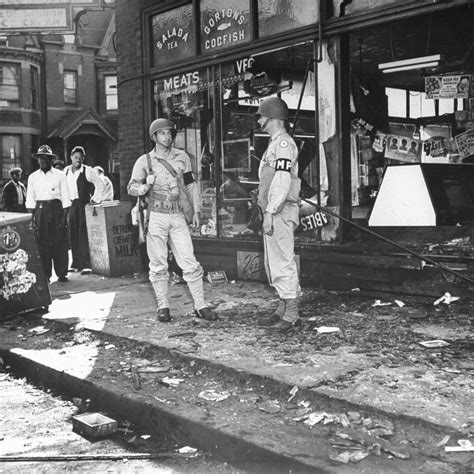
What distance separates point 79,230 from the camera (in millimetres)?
10562

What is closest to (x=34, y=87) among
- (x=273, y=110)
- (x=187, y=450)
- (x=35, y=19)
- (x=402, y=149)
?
(x=35, y=19)

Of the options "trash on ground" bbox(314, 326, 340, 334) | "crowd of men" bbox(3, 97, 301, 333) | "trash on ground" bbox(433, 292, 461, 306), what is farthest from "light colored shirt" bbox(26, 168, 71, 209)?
"trash on ground" bbox(433, 292, 461, 306)

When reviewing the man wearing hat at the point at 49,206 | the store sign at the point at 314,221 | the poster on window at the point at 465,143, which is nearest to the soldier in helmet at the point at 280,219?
the store sign at the point at 314,221

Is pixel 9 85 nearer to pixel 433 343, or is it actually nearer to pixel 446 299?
pixel 446 299

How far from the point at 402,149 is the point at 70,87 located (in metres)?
28.1

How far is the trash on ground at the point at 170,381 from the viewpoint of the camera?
4.53 m

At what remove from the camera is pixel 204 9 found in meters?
8.86

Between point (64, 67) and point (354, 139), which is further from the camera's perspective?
point (64, 67)

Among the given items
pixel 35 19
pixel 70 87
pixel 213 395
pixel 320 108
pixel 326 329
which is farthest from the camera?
pixel 70 87

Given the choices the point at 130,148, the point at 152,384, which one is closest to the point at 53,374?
the point at 152,384

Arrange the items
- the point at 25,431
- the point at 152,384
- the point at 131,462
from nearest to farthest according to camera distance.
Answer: the point at 131,462
the point at 25,431
the point at 152,384

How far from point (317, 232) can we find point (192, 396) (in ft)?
12.1

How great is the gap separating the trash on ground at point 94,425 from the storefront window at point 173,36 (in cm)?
635

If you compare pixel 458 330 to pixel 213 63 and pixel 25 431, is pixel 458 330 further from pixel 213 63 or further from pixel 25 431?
pixel 213 63
